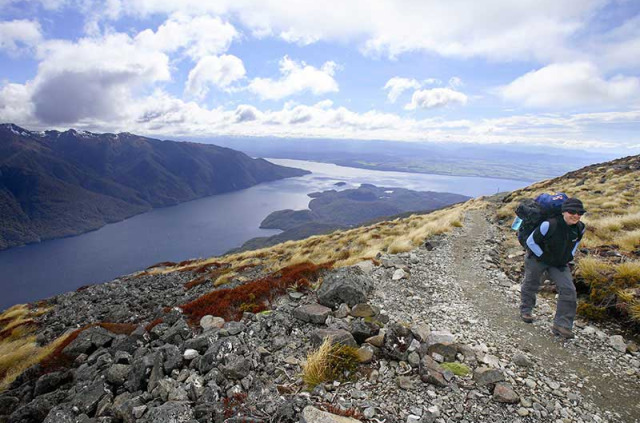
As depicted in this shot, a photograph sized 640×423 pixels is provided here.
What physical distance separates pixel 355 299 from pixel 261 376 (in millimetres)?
3774

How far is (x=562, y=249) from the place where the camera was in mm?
7480

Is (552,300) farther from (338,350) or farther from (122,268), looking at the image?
(122,268)

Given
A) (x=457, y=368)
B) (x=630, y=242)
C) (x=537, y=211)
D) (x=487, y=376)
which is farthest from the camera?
(x=630, y=242)

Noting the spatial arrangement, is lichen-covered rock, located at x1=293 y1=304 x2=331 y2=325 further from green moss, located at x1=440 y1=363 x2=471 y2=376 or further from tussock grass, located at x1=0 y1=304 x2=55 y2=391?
tussock grass, located at x1=0 y1=304 x2=55 y2=391

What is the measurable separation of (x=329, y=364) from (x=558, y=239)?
6.43m

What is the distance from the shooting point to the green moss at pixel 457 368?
571cm

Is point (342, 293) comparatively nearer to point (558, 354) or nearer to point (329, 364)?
point (329, 364)

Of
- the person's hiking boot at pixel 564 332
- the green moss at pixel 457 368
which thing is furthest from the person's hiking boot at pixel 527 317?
the green moss at pixel 457 368

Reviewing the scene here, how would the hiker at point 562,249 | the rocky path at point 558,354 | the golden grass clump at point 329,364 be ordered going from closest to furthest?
the rocky path at point 558,354
the golden grass clump at point 329,364
the hiker at point 562,249

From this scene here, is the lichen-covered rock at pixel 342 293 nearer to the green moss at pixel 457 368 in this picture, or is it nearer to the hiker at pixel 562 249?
the green moss at pixel 457 368

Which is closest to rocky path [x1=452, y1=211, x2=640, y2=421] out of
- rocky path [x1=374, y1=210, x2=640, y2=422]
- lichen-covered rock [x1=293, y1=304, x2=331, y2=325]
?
rocky path [x1=374, y1=210, x2=640, y2=422]

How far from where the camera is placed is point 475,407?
193 inches

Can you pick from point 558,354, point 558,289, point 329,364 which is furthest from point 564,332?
point 329,364

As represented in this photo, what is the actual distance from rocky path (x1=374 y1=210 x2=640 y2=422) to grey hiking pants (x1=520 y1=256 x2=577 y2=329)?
44 centimetres
